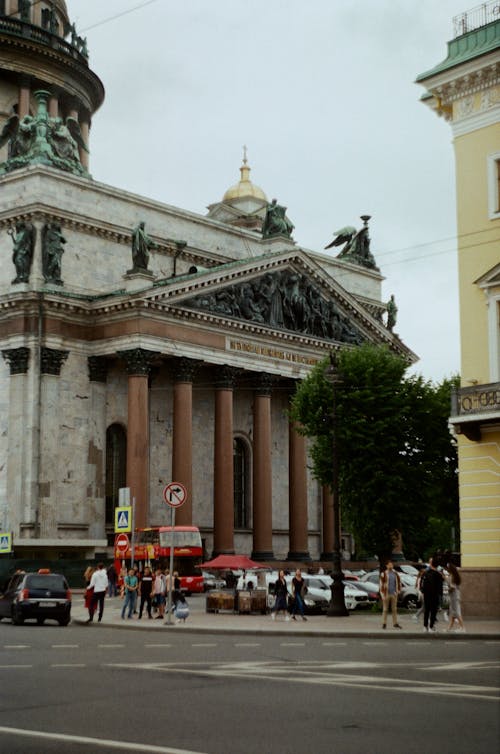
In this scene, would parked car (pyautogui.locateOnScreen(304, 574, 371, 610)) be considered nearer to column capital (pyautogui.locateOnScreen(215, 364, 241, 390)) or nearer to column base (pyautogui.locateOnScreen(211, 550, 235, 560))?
column base (pyautogui.locateOnScreen(211, 550, 235, 560))

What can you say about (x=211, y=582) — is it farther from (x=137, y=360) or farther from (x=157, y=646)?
(x=157, y=646)

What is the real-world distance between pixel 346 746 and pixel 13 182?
161 feet

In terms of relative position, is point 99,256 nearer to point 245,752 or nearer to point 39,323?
point 39,323

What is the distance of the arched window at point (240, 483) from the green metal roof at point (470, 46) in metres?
34.4

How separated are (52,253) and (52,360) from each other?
5125 millimetres

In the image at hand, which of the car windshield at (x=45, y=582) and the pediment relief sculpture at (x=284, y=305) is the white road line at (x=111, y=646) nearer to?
the car windshield at (x=45, y=582)

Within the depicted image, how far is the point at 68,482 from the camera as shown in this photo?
53875 mm

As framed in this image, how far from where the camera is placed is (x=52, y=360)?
5350 centimetres

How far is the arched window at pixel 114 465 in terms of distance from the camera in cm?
5653

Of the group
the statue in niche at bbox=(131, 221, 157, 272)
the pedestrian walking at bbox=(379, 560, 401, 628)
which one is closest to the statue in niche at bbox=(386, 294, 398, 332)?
the statue in niche at bbox=(131, 221, 157, 272)

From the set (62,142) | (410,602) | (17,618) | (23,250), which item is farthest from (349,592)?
(62,142)

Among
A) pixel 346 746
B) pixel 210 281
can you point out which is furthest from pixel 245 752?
pixel 210 281

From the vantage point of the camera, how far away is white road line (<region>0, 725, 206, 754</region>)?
10188 millimetres

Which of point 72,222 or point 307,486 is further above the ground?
point 72,222
